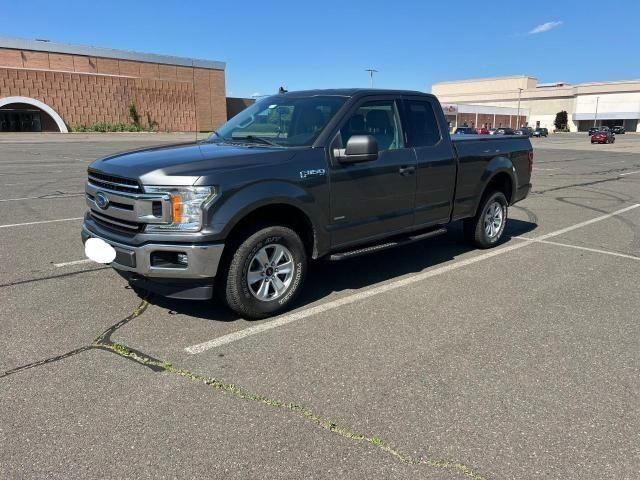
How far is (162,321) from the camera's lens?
425cm

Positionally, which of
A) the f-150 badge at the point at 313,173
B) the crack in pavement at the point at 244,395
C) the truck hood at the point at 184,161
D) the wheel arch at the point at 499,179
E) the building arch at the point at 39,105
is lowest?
the crack in pavement at the point at 244,395

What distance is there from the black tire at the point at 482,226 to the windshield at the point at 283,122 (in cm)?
275

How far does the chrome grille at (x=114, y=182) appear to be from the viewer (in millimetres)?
3913

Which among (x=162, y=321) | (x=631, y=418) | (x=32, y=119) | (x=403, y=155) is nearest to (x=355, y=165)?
(x=403, y=155)

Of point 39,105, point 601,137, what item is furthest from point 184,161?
point 39,105

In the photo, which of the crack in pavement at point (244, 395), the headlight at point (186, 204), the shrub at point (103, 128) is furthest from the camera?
the shrub at point (103, 128)

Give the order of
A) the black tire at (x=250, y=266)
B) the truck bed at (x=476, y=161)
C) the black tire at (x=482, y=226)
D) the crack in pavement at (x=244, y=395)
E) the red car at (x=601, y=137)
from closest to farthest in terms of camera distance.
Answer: the crack in pavement at (x=244, y=395) → the black tire at (x=250, y=266) → the truck bed at (x=476, y=161) → the black tire at (x=482, y=226) → the red car at (x=601, y=137)

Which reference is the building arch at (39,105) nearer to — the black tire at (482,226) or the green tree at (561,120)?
the black tire at (482,226)

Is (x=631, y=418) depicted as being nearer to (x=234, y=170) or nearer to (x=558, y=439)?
(x=558, y=439)

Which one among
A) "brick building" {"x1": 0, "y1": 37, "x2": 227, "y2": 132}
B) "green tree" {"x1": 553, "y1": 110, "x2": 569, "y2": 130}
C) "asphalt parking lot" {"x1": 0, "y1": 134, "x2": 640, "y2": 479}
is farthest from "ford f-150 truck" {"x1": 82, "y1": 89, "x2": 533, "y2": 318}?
"green tree" {"x1": 553, "y1": 110, "x2": 569, "y2": 130}

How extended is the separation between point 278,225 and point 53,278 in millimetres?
2563

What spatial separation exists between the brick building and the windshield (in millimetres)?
61231

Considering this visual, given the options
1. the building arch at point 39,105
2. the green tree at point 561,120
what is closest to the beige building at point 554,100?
the green tree at point 561,120

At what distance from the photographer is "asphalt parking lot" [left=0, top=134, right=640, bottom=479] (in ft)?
8.62
